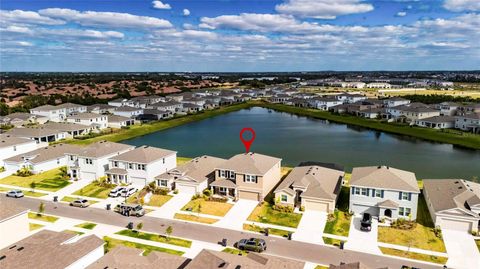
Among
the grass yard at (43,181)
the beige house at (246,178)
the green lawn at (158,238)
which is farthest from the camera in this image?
the grass yard at (43,181)

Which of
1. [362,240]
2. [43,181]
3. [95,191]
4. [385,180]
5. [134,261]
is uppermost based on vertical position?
[385,180]

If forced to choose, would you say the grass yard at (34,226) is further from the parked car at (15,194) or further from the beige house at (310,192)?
the beige house at (310,192)

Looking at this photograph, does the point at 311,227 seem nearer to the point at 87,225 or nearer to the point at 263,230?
the point at 263,230

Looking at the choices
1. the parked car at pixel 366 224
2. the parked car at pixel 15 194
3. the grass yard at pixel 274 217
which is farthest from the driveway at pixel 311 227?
the parked car at pixel 15 194

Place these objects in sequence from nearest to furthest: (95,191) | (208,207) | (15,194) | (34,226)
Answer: (34,226)
(208,207)
(15,194)
(95,191)

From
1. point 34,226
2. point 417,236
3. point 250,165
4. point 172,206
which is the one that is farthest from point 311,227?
point 34,226

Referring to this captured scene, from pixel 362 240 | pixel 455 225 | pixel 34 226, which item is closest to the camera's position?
pixel 362 240
